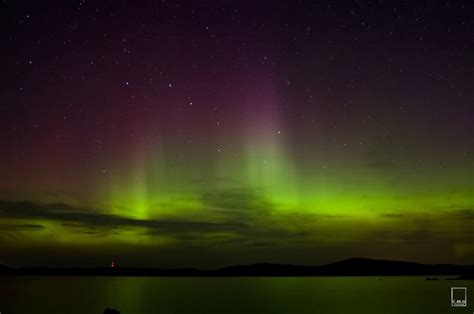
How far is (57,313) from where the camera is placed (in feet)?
217

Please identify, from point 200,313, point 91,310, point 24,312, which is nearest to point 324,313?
point 200,313

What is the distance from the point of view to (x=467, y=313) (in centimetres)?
6047

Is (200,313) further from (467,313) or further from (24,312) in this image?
(467,313)

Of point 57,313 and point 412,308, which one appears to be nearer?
point 57,313

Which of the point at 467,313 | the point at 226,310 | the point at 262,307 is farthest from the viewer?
the point at 262,307

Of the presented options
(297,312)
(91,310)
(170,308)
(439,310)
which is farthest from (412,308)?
(91,310)

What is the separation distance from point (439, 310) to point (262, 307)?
2363cm

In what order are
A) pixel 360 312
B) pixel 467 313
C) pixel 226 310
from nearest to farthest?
pixel 467 313
pixel 360 312
pixel 226 310

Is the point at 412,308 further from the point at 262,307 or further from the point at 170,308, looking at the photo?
the point at 170,308

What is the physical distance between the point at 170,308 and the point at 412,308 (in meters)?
32.8

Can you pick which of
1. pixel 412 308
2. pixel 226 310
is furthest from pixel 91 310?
pixel 412 308

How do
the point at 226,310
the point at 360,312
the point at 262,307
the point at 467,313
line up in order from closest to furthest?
1. the point at 467,313
2. the point at 360,312
3. the point at 226,310
4. the point at 262,307

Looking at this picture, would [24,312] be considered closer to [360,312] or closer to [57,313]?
[57,313]

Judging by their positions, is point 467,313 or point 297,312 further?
point 297,312
